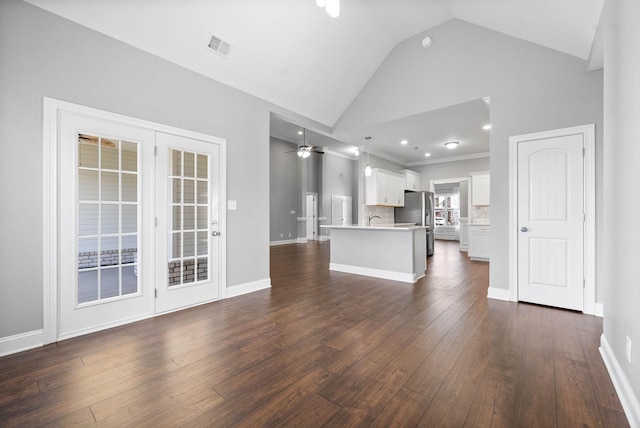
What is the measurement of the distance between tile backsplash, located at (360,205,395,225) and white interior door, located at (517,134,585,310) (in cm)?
440

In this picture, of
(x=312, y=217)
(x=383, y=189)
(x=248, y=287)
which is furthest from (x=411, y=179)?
(x=248, y=287)

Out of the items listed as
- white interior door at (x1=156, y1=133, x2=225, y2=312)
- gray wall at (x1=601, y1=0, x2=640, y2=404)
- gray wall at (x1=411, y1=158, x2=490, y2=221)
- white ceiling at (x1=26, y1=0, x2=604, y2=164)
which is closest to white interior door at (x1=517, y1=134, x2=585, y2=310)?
white ceiling at (x1=26, y1=0, x2=604, y2=164)

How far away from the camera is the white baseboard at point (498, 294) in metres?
3.69

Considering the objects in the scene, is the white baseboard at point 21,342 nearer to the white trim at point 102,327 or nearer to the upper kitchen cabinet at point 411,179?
the white trim at point 102,327

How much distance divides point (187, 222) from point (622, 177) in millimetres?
3999

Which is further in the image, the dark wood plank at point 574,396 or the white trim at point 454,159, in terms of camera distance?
the white trim at point 454,159

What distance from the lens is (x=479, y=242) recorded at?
696 cm

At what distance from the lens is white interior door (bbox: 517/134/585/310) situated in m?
3.30

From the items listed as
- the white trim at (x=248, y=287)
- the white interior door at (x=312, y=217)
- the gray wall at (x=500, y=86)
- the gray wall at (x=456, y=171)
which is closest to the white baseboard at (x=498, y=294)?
the gray wall at (x=500, y=86)

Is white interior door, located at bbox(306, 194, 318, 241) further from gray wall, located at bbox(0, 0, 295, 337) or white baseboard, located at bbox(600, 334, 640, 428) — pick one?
white baseboard, located at bbox(600, 334, 640, 428)

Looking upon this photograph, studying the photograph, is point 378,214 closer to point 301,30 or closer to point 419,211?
point 419,211

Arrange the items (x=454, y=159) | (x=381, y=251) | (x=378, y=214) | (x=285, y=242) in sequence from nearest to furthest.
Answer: (x=381, y=251), (x=378, y=214), (x=454, y=159), (x=285, y=242)

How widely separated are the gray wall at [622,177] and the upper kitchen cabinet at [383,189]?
5.30 meters

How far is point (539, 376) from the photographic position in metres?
1.95
